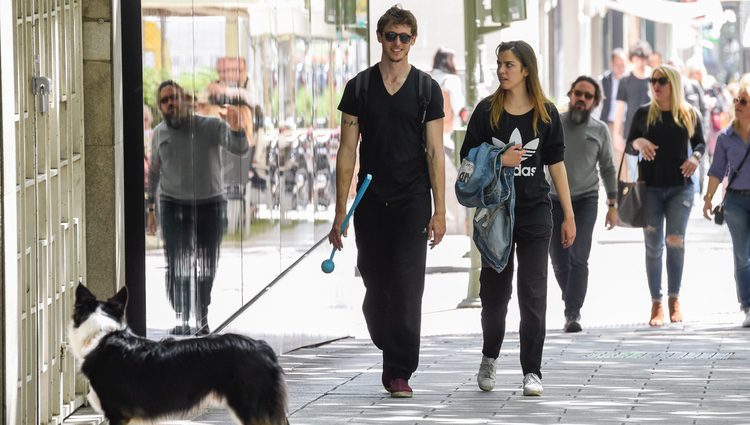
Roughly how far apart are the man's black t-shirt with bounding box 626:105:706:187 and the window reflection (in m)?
2.57

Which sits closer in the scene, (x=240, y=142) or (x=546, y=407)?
(x=546, y=407)

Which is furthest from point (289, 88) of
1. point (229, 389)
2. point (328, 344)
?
point (229, 389)

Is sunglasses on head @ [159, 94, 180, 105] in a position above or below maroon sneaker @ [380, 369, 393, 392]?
above

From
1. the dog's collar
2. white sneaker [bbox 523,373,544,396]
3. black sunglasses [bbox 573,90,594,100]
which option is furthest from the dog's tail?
black sunglasses [bbox 573,90,594,100]

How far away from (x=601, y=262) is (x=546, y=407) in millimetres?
10915

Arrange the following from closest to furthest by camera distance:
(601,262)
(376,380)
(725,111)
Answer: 1. (376,380)
2. (601,262)
3. (725,111)

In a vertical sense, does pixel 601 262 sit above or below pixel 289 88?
below

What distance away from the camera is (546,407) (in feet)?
26.8

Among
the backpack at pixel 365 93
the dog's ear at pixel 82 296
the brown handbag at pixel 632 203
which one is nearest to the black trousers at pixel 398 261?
the backpack at pixel 365 93

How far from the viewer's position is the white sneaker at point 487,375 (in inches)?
344

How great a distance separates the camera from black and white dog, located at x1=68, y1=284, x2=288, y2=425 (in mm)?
6410

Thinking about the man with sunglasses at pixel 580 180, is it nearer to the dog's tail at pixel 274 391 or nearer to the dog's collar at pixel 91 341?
A: the dog's tail at pixel 274 391

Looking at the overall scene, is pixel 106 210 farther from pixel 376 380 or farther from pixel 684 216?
pixel 684 216

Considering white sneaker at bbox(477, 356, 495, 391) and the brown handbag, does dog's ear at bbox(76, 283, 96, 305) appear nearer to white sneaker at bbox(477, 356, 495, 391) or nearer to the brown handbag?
white sneaker at bbox(477, 356, 495, 391)
